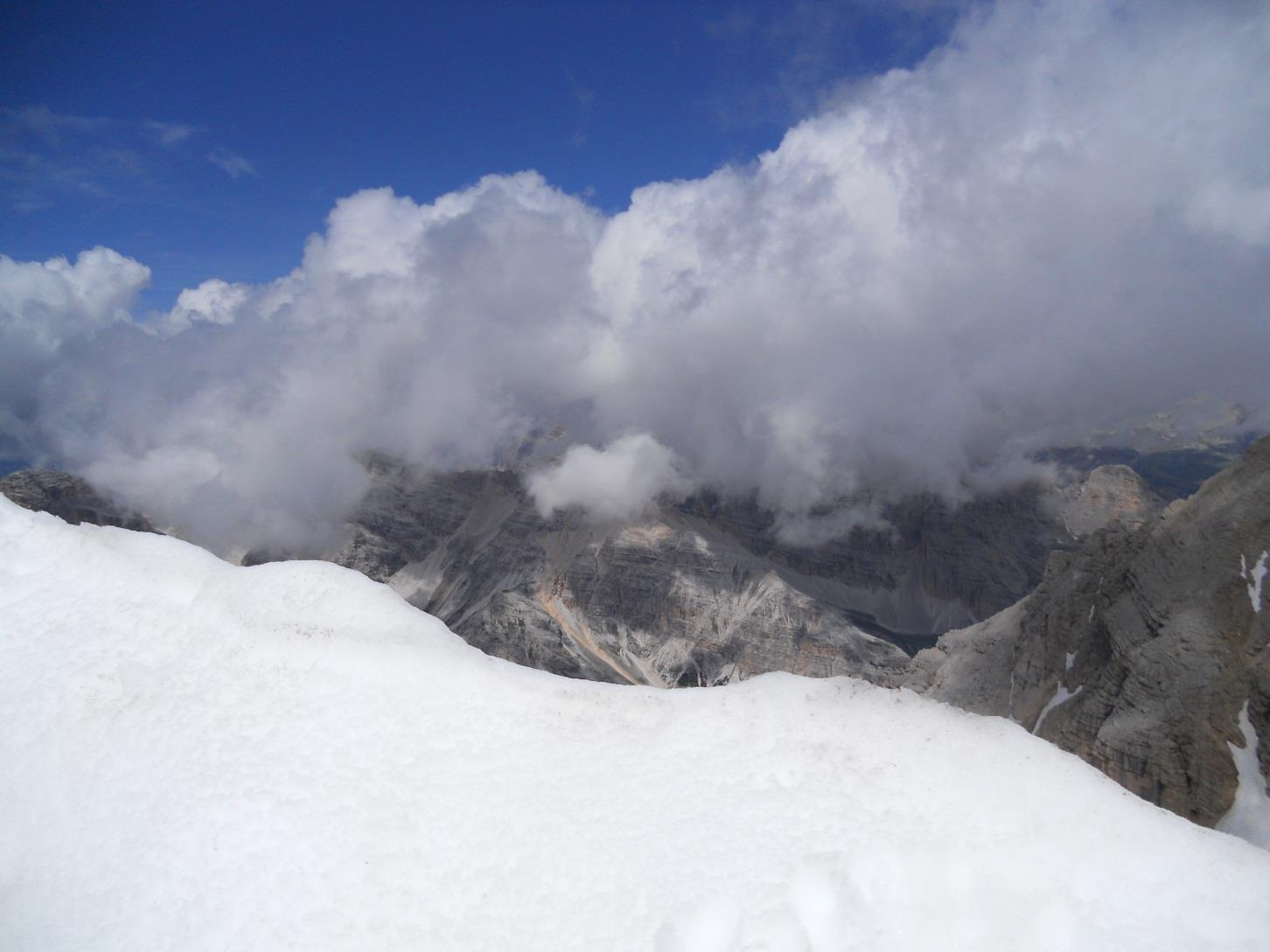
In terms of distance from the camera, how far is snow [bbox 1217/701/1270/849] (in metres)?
42.7

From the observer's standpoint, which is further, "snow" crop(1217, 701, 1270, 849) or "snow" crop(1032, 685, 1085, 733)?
"snow" crop(1032, 685, 1085, 733)

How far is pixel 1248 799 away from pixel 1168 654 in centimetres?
1167

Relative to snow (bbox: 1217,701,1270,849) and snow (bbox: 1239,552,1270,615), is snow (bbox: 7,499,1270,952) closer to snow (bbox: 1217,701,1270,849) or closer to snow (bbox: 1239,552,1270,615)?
snow (bbox: 1217,701,1270,849)

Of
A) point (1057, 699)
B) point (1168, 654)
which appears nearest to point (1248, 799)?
point (1168, 654)

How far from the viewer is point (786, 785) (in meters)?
22.1

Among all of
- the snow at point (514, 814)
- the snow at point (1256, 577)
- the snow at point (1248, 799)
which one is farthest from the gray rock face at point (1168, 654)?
the snow at point (514, 814)

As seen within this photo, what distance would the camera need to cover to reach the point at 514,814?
21.3 meters

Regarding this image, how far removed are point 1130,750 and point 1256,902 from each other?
40820 mm

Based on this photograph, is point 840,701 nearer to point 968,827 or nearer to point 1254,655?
point 968,827

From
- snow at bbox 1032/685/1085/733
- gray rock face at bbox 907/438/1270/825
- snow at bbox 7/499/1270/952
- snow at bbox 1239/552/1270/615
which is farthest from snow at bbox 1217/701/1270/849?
snow at bbox 7/499/1270/952

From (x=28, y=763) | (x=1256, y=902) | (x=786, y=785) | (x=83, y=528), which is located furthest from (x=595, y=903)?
(x=83, y=528)

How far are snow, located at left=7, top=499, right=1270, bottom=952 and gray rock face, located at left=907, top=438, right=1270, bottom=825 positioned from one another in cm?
3647

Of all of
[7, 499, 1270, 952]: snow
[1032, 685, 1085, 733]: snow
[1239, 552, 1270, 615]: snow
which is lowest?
[7, 499, 1270, 952]: snow

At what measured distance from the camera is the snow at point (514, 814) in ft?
60.4
